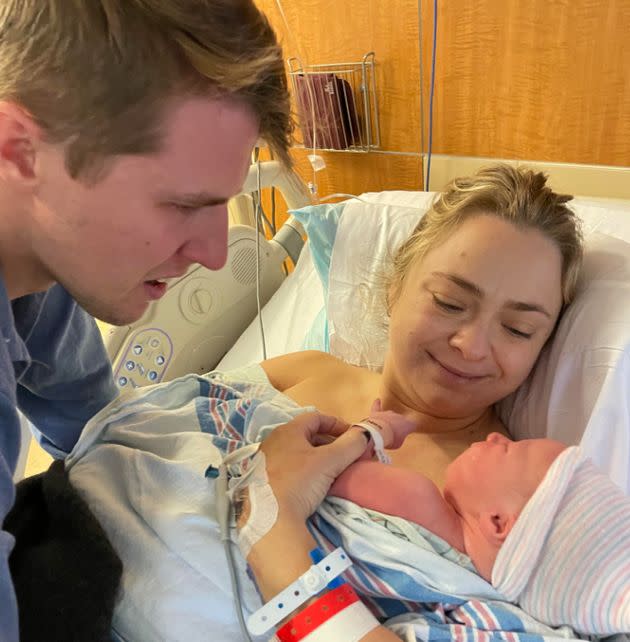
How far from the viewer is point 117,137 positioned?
84 cm

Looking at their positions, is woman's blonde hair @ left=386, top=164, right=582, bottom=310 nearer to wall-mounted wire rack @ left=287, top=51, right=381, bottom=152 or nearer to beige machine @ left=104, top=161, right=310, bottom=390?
beige machine @ left=104, top=161, right=310, bottom=390

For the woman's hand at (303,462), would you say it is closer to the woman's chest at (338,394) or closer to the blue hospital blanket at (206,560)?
the blue hospital blanket at (206,560)

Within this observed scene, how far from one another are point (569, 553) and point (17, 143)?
0.98 meters

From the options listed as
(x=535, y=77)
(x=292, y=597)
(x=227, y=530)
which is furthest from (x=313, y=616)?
(x=535, y=77)

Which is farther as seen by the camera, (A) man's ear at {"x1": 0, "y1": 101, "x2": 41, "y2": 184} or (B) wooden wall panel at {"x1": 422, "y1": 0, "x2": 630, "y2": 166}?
(B) wooden wall panel at {"x1": 422, "y1": 0, "x2": 630, "y2": 166}

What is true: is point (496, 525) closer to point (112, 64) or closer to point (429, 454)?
point (429, 454)

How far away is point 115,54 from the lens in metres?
0.80

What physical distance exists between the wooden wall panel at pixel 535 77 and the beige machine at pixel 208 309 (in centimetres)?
61

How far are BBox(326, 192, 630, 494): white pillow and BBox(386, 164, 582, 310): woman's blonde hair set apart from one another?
82 mm

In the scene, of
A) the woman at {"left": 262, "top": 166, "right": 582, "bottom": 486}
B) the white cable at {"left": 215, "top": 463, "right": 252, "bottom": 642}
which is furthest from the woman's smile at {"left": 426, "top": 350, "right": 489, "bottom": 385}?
the white cable at {"left": 215, "top": 463, "right": 252, "bottom": 642}

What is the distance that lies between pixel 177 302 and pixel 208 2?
110cm

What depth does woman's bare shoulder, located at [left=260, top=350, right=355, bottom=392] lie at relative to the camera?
5.22 ft

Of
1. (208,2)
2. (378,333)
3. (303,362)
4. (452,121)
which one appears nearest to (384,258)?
(378,333)

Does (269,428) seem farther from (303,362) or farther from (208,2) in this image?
(208,2)
